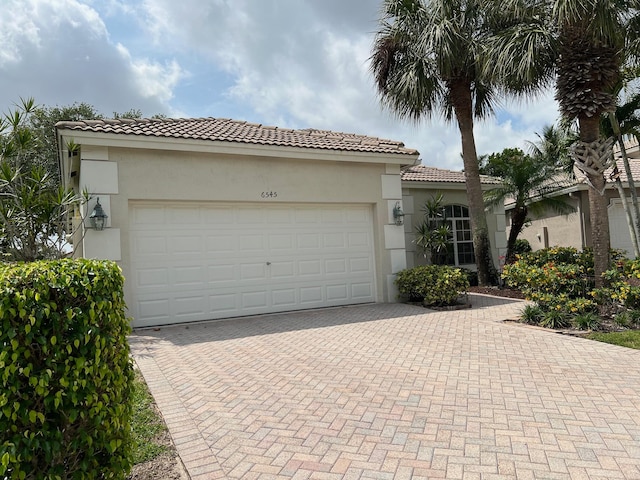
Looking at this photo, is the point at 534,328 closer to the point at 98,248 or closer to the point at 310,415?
the point at 310,415

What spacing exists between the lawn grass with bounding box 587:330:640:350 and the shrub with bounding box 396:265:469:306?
3559mm

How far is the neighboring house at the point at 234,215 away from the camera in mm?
8688

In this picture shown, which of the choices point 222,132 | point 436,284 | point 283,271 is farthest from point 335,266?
A: point 222,132

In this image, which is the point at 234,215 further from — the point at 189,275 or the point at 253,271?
the point at 189,275

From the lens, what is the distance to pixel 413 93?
12172 mm

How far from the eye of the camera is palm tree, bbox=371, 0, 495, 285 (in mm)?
11648

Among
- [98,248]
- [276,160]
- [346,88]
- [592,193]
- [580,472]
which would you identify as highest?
[346,88]

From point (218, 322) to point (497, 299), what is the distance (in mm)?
7576

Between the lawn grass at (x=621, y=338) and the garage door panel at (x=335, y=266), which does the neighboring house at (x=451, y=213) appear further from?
the lawn grass at (x=621, y=338)

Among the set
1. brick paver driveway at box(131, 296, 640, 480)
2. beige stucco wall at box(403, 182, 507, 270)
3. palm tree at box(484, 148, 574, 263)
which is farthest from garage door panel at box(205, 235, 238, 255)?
palm tree at box(484, 148, 574, 263)

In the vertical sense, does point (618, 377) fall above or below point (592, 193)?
below

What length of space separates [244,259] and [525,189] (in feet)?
33.9

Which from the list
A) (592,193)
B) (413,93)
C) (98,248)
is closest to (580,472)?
(592,193)

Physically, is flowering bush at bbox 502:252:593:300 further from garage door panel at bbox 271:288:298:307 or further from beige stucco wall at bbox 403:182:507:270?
beige stucco wall at bbox 403:182:507:270
